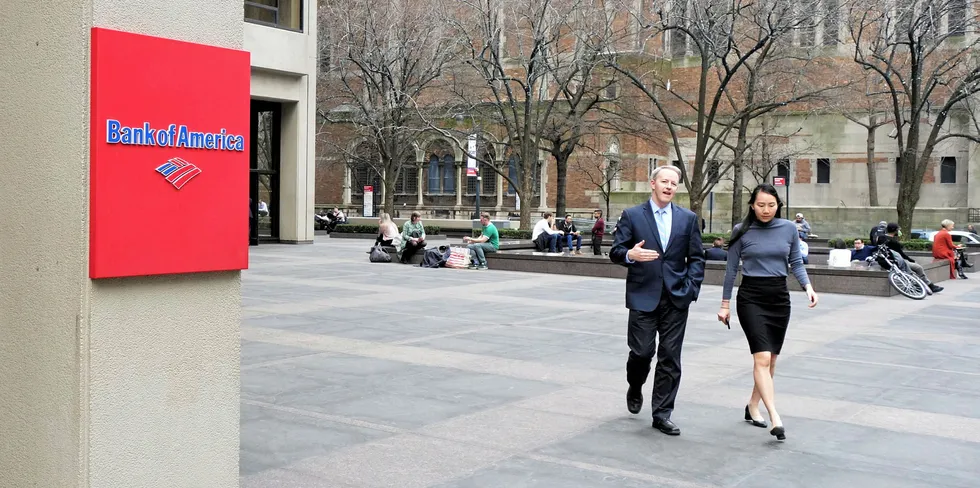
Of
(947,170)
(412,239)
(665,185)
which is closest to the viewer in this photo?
(665,185)

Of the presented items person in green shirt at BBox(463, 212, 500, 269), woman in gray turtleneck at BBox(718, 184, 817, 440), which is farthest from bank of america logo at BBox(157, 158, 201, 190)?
person in green shirt at BBox(463, 212, 500, 269)

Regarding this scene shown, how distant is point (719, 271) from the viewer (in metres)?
22.1

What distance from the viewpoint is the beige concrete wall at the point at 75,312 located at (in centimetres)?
440

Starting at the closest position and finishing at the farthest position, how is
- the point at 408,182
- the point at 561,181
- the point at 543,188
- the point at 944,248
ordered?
the point at 944,248, the point at 561,181, the point at 543,188, the point at 408,182

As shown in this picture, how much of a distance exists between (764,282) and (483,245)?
18.4 m

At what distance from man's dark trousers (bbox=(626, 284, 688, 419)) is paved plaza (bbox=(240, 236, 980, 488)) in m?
0.30

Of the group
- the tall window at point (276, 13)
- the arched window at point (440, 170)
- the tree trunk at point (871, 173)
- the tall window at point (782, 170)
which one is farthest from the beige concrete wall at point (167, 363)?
the arched window at point (440, 170)

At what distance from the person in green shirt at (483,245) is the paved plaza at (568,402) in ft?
29.9

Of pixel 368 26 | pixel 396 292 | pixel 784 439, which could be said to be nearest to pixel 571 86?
pixel 368 26

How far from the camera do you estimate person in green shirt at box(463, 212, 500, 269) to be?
83.5 ft

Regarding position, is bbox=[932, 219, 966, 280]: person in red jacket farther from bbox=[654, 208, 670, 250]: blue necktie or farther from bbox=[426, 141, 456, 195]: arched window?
bbox=[426, 141, 456, 195]: arched window

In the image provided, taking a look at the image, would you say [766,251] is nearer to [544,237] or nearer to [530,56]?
[544,237]

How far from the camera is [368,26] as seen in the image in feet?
135

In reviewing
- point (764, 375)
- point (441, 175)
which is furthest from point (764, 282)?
point (441, 175)
